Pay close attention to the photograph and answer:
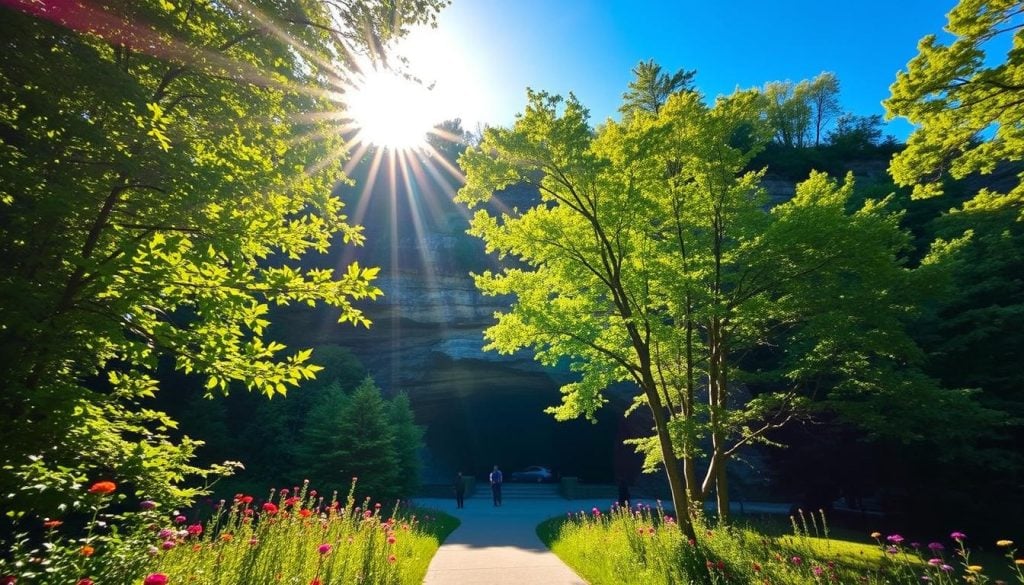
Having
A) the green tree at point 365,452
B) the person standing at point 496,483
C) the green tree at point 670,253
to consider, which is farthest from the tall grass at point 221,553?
the person standing at point 496,483

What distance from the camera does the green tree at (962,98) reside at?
260 inches

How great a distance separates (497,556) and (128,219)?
7.72 meters

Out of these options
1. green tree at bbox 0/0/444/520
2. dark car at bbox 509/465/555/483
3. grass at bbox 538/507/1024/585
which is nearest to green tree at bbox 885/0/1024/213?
grass at bbox 538/507/1024/585

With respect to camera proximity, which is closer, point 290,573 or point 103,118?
point 103,118

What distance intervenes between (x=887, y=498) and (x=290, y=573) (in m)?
19.9

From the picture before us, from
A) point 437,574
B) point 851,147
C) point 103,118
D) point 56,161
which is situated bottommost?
point 437,574

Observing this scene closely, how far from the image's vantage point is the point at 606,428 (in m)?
32.5

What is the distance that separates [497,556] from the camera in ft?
27.6

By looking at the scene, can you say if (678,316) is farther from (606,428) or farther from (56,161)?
(606,428)

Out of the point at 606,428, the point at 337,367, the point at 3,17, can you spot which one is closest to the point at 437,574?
the point at 3,17

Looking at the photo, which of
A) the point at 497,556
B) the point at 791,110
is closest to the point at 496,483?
the point at 497,556

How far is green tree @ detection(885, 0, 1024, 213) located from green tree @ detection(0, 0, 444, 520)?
344 inches

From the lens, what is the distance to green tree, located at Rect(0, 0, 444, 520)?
3422mm

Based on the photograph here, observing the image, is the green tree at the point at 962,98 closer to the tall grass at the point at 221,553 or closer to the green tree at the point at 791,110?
the tall grass at the point at 221,553
